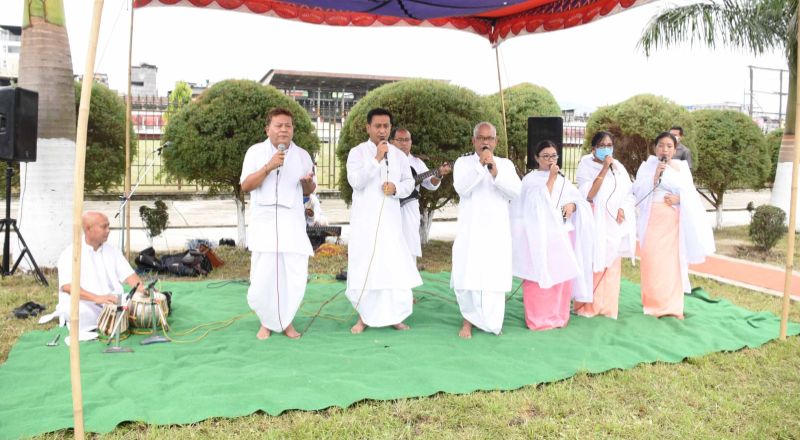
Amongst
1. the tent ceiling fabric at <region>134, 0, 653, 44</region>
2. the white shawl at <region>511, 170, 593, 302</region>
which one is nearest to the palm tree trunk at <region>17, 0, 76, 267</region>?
the tent ceiling fabric at <region>134, 0, 653, 44</region>

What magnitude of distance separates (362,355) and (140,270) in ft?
13.9

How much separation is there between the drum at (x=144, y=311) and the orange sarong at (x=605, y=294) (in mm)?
3693

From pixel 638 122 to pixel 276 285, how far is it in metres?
8.00

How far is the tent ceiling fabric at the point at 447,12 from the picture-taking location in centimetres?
644

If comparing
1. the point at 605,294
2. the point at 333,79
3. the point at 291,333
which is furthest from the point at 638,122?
the point at 333,79

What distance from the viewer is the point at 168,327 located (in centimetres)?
537

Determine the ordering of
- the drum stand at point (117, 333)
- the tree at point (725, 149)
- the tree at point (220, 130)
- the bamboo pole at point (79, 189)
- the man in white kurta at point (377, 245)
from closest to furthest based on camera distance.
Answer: the bamboo pole at point (79, 189), the drum stand at point (117, 333), the man in white kurta at point (377, 245), the tree at point (220, 130), the tree at point (725, 149)

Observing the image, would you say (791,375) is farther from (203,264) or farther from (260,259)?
(203,264)

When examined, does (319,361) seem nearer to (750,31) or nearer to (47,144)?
(47,144)

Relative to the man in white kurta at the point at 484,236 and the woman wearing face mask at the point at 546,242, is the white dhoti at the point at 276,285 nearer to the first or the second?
the man in white kurta at the point at 484,236

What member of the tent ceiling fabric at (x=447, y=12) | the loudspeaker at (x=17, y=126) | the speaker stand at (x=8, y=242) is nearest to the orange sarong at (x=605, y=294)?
the tent ceiling fabric at (x=447, y=12)

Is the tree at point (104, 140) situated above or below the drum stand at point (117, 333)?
above

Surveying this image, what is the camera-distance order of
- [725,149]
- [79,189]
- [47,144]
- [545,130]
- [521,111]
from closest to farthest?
[79,189]
[545,130]
[47,144]
[725,149]
[521,111]

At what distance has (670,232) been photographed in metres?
5.88
